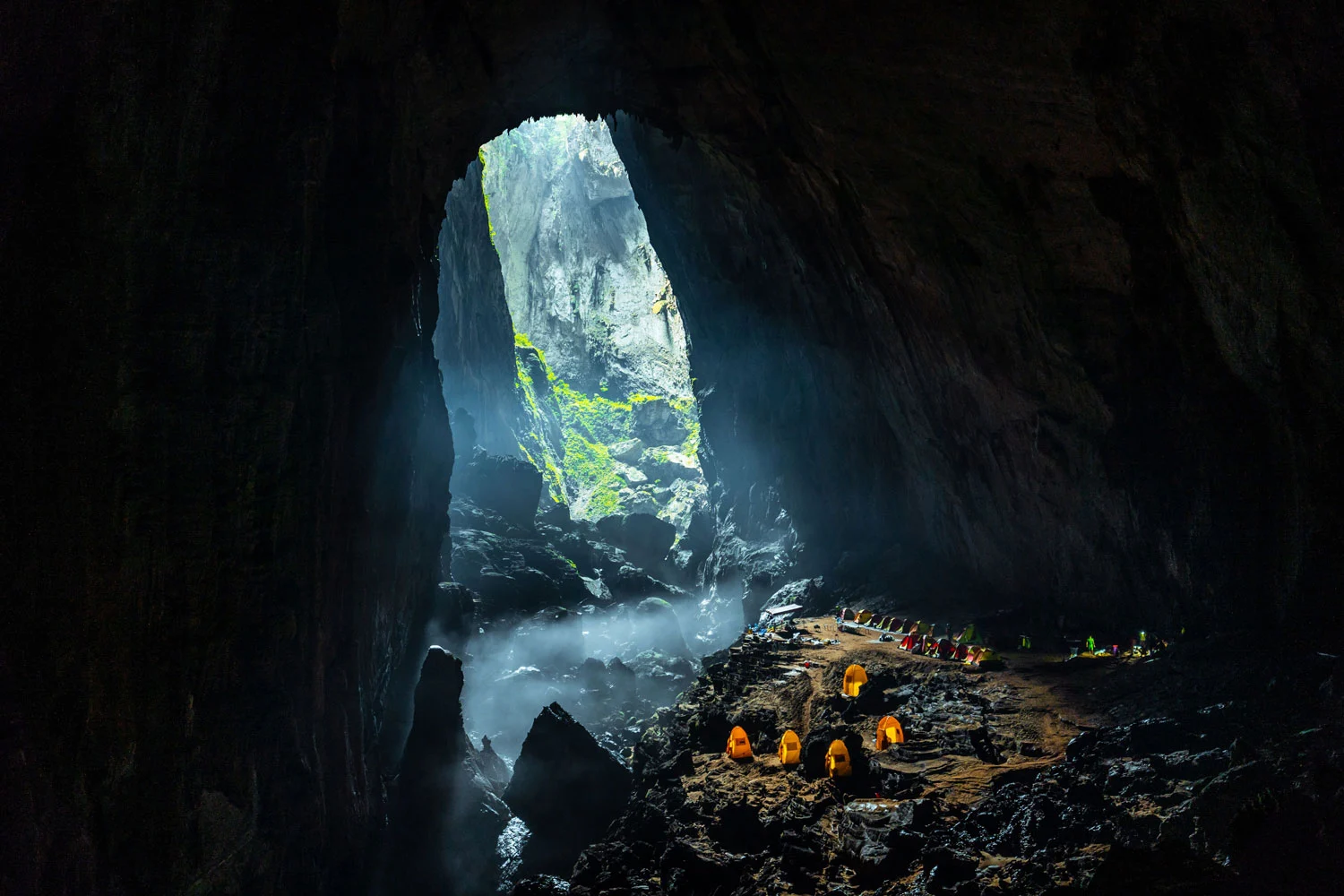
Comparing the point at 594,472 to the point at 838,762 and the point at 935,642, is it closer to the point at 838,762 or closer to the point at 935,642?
the point at 935,642

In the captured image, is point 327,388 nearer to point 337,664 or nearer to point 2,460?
point 337,664

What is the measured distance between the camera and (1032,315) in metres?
14.6

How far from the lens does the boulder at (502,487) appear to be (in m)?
39.3

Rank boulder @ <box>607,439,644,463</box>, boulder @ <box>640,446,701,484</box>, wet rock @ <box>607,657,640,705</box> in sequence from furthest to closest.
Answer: boulder @ <box>607,439,644,463</box>
boulder @ <box>640,446,701,484</box>
wet rock @ <box>607,657,640,705</box>

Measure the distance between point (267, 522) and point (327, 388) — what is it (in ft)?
7.63

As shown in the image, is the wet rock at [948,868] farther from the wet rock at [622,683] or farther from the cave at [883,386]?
the wet rock at [622,683]

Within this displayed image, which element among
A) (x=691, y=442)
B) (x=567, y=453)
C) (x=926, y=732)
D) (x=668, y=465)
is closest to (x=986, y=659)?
(x=926, y=732)

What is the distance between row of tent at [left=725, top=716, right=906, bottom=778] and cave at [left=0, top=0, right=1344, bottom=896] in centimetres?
14

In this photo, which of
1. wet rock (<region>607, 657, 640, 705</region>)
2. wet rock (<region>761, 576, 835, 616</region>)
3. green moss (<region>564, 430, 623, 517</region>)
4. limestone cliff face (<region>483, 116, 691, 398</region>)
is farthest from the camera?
limestone cliff face (<region>483, 116, 691, 398</region>)

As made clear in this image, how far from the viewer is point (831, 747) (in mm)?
11609

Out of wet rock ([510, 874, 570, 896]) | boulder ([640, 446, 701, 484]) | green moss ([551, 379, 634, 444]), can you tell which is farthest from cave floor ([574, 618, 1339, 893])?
green moss ([551, 379, 634, 444])

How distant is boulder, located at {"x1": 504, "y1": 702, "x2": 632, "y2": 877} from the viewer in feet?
49.5

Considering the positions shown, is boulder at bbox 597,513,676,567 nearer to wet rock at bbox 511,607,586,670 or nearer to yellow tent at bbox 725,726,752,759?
wet rock at bbox 511,607,586,670

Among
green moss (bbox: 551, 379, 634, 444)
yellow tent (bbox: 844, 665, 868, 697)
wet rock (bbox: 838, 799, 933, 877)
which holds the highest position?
green moss (bbox: 551, 379, 634, 444)
